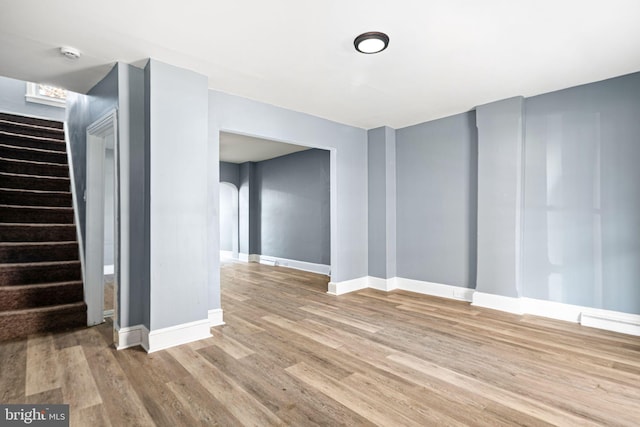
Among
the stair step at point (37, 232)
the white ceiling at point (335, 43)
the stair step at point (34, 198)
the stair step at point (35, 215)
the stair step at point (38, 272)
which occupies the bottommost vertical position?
the stair step at point (38, 272)

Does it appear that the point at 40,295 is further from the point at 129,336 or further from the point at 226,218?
the point at 226,218

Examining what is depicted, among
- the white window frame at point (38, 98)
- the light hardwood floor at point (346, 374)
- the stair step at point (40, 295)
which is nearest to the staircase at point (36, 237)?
the stair step at point (40, 295)

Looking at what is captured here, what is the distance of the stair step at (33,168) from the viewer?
4398 mm

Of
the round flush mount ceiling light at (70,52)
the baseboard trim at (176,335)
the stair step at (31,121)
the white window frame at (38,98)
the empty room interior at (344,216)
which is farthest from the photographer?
the white window frame at (38,98)

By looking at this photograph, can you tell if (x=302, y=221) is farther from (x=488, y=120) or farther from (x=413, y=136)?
(x=488, y=120)

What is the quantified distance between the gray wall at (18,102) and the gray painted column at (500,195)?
711 cm

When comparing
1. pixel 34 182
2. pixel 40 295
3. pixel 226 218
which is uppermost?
pixel 34 182

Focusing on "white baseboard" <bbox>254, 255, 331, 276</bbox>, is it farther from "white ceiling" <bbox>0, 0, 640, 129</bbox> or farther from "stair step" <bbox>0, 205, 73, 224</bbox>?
"stair step" <bbox>0, 205, 73, 224</bbox>

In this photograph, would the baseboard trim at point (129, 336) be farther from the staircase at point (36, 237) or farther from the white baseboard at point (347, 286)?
the white baseboard at point (347, 286)

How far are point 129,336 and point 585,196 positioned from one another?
4.71 meters

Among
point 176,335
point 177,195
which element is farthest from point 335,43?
point 176,335

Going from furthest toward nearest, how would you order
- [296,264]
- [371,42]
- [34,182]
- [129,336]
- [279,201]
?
[279,201]
[296,264]
[34,182]
[129,336]
[371,42]

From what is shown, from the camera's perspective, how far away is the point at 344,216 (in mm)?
4941

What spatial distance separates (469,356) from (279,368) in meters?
1.56
